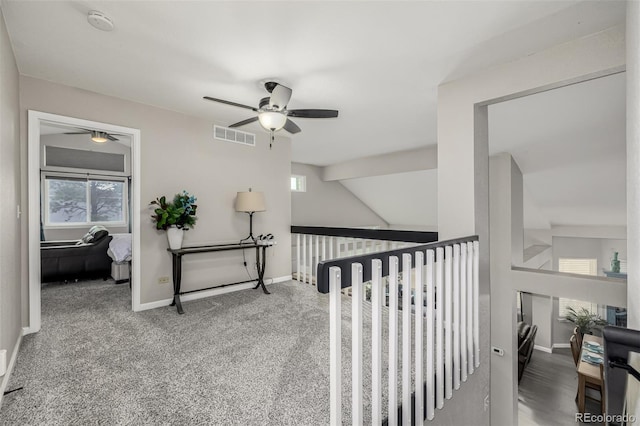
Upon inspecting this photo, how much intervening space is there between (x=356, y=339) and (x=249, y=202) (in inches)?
116

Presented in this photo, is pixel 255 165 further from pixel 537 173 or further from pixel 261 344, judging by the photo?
pixel 537 173

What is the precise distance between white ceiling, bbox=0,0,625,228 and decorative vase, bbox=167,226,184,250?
151 cm

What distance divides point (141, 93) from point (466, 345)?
13.0ft

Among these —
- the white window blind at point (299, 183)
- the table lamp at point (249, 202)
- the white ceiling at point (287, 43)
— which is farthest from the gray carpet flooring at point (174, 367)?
the white window blind at point (299, 183)

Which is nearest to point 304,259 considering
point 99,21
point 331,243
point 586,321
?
point 331,243

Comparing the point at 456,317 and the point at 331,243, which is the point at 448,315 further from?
the point at 331,243

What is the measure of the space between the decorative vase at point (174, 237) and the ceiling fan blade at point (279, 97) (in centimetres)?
189

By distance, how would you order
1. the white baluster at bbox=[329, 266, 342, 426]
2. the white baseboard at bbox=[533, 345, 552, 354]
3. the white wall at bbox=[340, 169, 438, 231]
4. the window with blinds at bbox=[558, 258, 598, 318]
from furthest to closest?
the window with blinds at bbox=[558, 258, 598, 318], the white baseboard at bbox=[533, 345, 552, 354], the white wall at bbox=[340, 169, 438, 231], the white baluster at bbox=[329, 266, 342, 426]

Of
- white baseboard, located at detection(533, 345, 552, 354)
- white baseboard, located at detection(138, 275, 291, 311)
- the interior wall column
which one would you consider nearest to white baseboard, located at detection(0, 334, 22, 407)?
white baseboard, located at detection(138, 275, 291, 311)

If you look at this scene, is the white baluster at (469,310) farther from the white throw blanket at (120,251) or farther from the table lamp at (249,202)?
the white throw blanket at (120,251)

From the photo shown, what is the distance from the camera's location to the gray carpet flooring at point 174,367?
1603mm

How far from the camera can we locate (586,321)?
21.6 ft

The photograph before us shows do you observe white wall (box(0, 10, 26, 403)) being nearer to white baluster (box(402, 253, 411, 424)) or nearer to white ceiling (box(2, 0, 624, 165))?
white ceiling (box(2, 0, 624, 165))

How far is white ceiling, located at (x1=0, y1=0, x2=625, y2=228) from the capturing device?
1.77 meters
